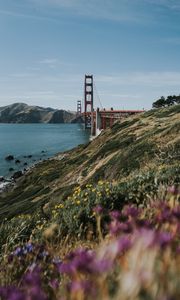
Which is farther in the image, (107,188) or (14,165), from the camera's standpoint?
(14,165)

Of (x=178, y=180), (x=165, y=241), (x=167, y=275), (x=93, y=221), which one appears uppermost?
(x=165, y=241)

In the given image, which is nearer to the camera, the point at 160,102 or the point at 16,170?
the point at 16,170

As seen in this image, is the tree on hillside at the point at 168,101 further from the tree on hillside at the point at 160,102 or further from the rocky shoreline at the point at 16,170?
the rocky shoreline at the point at 16,170

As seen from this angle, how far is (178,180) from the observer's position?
8094 mm

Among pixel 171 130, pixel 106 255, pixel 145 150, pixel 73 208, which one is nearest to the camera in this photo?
pixel 106 255

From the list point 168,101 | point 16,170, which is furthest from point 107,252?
point 168,101

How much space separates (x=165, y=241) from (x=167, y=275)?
160 mm

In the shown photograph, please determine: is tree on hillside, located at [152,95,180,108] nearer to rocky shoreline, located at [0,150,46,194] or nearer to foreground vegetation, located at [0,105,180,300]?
rocky shoreline, located at [0,150,46,194]

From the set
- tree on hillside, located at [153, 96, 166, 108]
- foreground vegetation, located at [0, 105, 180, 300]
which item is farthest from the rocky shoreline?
foreground vegetation, located at [0, 105, 180, 300]

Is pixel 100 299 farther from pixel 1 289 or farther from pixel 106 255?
pixel 1 289

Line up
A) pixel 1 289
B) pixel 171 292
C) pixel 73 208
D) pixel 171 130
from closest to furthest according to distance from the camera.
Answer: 1. pixel 171 292
2. pixel 1 289
3. pixel 73 208
4. pixel 171 130

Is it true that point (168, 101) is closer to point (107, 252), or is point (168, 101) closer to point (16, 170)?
point (16, 170)

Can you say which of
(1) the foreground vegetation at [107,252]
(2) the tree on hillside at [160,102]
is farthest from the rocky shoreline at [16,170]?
(1) the foreground vegetation at [107,252]

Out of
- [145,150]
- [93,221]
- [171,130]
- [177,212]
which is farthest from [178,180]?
[171,130]
